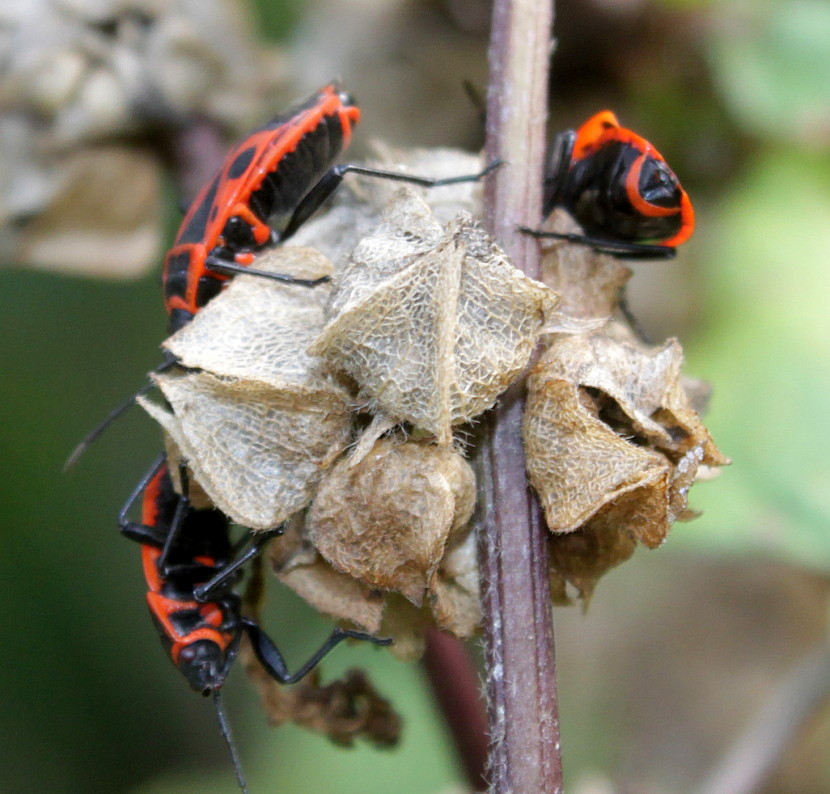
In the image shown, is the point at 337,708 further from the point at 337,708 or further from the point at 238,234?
the point at 238,234

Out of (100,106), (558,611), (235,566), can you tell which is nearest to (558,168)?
(235,566)

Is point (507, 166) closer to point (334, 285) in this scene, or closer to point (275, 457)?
point (334, 285)

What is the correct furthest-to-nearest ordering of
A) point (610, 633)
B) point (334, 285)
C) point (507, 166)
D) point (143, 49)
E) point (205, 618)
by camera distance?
1. point (610, 633)
2. point (143, 49)
3. point (205, 618)
4. point (507, 166)
5. point (334, 285)

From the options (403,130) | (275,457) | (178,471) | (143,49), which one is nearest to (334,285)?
(275,457)

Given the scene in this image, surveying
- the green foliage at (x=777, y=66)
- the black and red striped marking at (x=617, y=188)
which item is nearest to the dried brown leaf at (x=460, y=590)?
the black and red striped marking at (x=617, y=188)

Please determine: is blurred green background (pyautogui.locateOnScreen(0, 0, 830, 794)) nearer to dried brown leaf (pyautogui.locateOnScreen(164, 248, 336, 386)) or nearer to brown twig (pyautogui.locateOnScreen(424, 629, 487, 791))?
brown twig (pyautogui.locateOnScreen(424, 629, 487, 791))

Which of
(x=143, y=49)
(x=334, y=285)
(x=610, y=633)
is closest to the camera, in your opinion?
(x=334, y=285)
